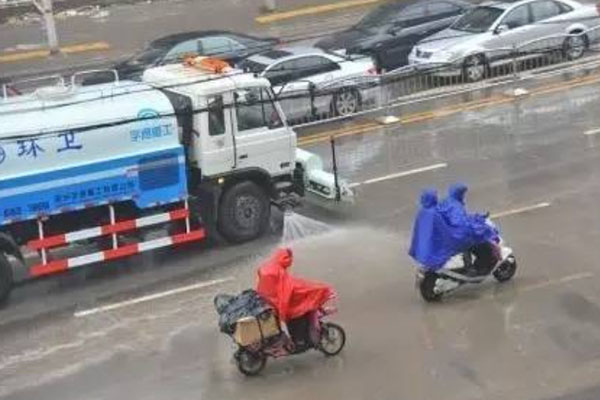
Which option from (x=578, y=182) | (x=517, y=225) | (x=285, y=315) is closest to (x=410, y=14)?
(x=578, y=182)

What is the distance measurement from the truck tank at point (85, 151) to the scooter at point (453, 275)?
3891 millimetres

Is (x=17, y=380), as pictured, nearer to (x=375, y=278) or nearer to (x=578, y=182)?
(x=375, y=278)

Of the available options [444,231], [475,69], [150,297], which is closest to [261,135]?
[150,297]

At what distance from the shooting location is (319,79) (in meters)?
24.0

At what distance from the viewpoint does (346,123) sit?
77.3ft

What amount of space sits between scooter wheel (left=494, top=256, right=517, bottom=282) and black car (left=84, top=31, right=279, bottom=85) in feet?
43.4

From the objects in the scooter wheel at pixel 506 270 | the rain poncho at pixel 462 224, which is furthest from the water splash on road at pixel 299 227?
the rain poncho at pixel 462 224

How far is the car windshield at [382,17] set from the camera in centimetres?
2933

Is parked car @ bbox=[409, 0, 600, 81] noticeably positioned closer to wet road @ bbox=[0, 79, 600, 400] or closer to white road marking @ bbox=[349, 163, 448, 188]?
white road marking @ bbox=[349, 163, 448, 188]

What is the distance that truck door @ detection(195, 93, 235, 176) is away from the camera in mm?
16156

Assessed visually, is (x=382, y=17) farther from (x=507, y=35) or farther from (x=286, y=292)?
(x=286, y=292)

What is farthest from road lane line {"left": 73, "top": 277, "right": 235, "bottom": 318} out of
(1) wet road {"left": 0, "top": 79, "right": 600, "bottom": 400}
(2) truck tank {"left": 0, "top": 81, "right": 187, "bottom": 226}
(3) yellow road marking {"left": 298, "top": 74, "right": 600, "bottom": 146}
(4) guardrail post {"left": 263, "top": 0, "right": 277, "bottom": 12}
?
(4) guardrail post {"left": 263, "top": 0, "right": 277, "bottom": 12}

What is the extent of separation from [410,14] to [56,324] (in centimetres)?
1703

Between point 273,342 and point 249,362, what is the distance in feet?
1.07
